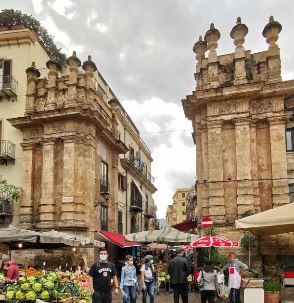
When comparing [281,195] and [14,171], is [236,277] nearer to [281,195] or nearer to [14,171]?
[281,195]

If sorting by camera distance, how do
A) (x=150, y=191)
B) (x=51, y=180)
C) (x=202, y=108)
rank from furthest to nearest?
(x=150, y=191) < (x=51, y=180) < (x=202, y=108)

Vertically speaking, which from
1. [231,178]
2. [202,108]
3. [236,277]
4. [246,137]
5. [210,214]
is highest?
[202,108]

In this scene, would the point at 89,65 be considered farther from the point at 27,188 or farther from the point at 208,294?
the point at 208,294

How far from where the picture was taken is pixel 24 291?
6590mm

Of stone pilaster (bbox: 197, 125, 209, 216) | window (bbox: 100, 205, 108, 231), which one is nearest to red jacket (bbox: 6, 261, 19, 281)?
stone pilaster (bbox: 197, 125, 209, 216)

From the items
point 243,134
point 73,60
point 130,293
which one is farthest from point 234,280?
point 73,60

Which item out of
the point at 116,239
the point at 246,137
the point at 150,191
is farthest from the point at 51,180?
the point at 150,191

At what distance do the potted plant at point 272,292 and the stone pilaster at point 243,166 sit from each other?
668 centimetres

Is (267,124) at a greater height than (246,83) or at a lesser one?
lesser

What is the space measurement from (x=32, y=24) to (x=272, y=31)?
57.1 feet

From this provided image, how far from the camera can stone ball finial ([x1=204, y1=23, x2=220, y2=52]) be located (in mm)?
19906

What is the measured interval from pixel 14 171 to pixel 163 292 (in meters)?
10.8

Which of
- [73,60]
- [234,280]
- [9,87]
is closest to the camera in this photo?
[234,280]

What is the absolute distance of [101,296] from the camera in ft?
25.9
